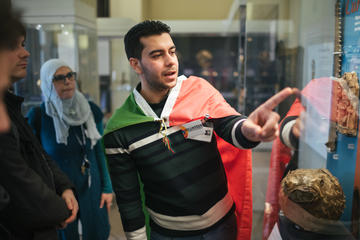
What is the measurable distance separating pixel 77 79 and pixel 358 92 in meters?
1.68

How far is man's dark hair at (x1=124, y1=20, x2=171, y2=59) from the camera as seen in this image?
106 cm

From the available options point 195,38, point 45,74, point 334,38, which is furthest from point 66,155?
point 334,38

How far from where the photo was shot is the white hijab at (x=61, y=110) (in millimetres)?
1770

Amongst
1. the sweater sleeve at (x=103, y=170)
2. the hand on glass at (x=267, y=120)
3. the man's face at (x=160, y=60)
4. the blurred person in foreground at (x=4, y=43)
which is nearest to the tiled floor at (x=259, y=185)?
the hand on glass at (x=267, y=120)

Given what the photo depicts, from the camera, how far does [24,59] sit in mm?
1186

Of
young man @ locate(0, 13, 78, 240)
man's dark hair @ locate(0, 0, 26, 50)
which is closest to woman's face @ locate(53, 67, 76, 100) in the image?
young man @ locate(0, 13, 78, 240)

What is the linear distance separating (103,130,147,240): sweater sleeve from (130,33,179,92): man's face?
28 cm

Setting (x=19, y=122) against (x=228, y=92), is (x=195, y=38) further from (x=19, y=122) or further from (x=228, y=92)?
(x=19, y=122)

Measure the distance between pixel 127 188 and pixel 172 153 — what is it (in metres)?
0.24

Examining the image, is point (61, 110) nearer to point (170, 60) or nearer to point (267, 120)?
point (170, 60)

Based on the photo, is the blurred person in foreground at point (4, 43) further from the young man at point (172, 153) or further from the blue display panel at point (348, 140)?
the blue display panel at point (348, 140)

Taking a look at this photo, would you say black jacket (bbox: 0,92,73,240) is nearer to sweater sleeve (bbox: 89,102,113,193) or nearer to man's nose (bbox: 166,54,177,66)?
man's nose (bbox: 166,54,177,66)

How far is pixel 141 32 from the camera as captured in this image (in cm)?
107

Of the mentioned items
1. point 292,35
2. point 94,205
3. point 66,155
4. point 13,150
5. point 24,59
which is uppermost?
point 292,35
